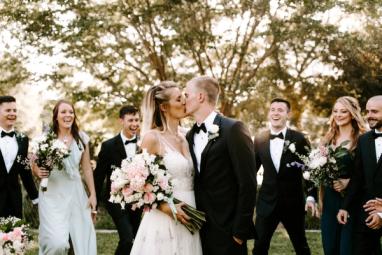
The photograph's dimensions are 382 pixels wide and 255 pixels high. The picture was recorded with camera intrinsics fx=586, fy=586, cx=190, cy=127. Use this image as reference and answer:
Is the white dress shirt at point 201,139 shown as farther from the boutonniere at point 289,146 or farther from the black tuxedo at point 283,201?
the black tuxedo at point 283,201

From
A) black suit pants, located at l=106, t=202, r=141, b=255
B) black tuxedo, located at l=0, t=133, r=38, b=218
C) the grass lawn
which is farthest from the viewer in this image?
the grass lawn

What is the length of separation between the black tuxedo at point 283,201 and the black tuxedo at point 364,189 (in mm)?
1102

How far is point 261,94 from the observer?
19.8 m

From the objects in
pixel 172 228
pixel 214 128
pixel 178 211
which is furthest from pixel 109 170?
pixel 214 128

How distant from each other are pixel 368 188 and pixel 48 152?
367 centimetres

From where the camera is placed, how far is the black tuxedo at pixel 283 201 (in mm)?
7586

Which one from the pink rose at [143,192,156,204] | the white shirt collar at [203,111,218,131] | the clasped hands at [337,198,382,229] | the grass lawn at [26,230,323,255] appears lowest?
the grass lawn at [26,230,323,255]

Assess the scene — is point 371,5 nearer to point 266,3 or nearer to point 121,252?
point 266,3

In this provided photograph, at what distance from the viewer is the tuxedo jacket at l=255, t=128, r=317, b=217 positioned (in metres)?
7.63

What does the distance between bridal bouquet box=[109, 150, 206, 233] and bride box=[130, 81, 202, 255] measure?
0.16 m

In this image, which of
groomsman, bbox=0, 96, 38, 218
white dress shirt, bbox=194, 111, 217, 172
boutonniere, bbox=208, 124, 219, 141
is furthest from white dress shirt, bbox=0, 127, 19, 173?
boutonniere, bbox=208, 124, 219, 141

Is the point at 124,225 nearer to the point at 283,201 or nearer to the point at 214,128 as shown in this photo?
the point at 283,201

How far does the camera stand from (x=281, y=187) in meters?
7.67

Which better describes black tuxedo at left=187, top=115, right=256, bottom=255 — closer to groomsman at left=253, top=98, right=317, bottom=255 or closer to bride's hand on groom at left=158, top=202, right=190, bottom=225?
bride's hand on groom at left=158, top=202, right=190, bottom=225
